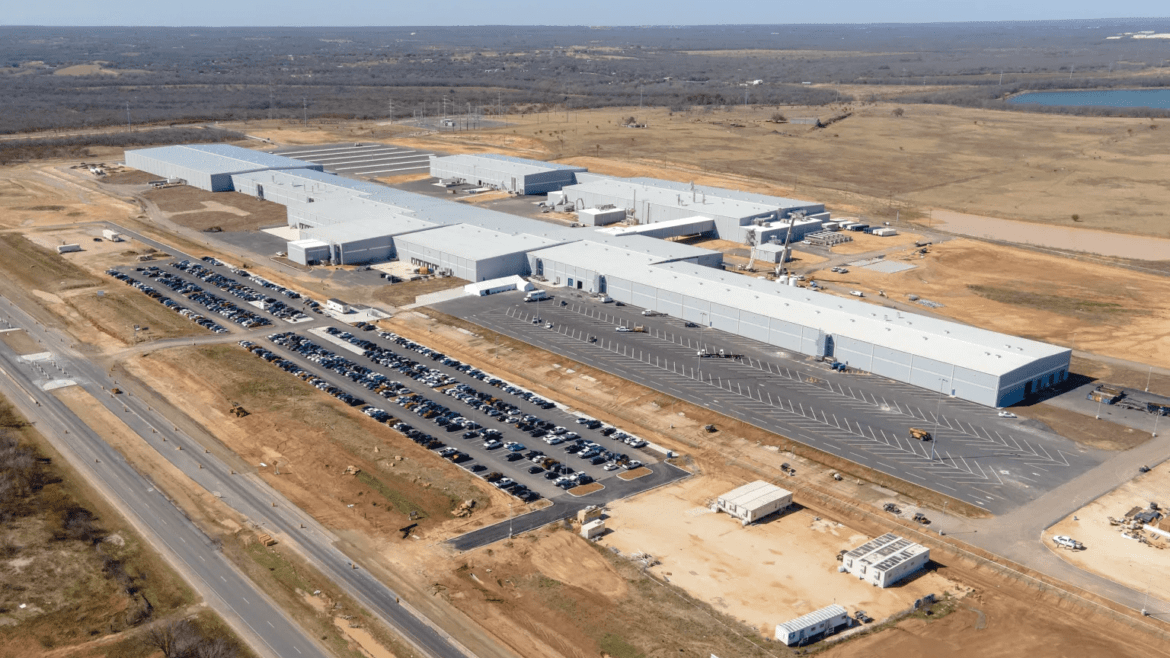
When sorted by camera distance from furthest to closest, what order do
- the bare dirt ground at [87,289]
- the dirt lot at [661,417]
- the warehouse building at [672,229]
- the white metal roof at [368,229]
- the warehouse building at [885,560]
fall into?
the warehouse building at [672,229]
the white metal roof at [368,229]
the bare dirt ground at [87,289]
the dirt lot at [661,417]
the warehouse building at [885,560]

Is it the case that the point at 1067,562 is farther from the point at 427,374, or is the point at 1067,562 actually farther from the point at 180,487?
the point at 180,487

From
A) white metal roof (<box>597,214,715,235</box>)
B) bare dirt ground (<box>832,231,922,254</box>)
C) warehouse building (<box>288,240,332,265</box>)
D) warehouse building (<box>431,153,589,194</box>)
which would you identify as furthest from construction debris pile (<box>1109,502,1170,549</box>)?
warehouse building (<box>431,153,589,194</box>)

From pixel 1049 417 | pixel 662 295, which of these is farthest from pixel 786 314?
pixel 1049 417

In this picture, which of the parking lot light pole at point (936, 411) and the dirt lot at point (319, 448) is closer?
the dirt lot at point (319, 448)

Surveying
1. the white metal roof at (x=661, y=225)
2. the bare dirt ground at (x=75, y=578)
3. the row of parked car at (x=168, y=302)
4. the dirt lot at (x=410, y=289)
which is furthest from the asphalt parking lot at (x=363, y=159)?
the bare dirt ground at (x=75, y=578)

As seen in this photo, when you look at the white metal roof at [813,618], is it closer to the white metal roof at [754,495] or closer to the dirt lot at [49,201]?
the white metal roof at [754,495]

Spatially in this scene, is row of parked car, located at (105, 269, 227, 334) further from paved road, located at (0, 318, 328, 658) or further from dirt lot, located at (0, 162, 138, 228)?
dirt lot, located at (0, 162, 138, 228)
